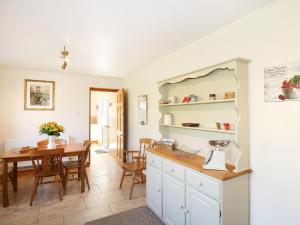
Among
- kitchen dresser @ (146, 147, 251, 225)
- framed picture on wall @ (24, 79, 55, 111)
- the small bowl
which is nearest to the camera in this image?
the small bowl

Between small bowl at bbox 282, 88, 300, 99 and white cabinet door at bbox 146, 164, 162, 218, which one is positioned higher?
small bowl at bbox 282, 88, 300, 99

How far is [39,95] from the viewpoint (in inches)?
178

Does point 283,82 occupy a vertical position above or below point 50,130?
above

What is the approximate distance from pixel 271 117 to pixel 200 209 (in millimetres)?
1113

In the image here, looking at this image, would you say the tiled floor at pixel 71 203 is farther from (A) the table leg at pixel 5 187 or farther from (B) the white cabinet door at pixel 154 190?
(B) the white cabinet door at pixel 154 190

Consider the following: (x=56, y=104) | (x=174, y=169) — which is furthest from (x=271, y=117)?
(x=56, y=104)

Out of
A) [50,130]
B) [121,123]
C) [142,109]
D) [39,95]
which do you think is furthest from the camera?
[121,123]

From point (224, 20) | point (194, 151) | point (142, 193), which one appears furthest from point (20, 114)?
point (224, 20)

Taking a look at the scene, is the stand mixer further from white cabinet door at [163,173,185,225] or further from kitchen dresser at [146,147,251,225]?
white cabinet door at [163,173,185,225]

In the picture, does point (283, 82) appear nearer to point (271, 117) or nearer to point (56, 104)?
point (271, 117)

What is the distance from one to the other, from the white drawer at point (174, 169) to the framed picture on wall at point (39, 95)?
357 cm

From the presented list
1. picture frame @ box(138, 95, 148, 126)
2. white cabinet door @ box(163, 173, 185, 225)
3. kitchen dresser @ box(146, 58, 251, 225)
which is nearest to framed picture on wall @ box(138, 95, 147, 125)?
picture frame @ box(138, 95, 148, 126)

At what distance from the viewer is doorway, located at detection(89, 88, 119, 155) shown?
668 centimetres

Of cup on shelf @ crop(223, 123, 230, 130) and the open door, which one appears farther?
the open door
